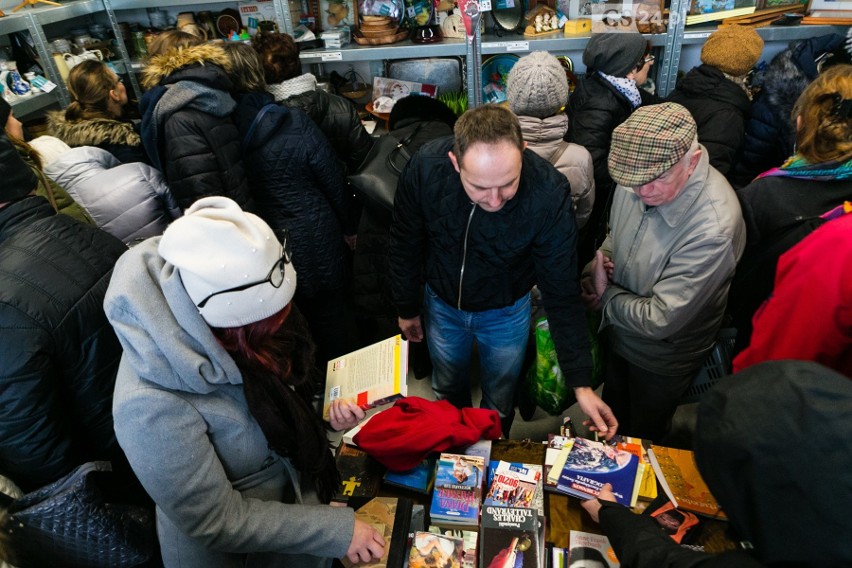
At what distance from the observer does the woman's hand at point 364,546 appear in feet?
4.31

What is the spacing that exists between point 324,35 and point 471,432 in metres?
2.85

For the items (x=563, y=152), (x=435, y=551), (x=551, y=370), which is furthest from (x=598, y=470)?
(x=563, y=152)

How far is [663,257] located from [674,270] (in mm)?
57

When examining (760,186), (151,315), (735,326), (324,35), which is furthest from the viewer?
(324,35)

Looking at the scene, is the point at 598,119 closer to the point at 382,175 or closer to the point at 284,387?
the point at 382,175

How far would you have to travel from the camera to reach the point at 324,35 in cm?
335

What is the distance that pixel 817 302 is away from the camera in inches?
50.9

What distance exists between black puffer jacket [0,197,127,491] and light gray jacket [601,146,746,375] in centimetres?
166

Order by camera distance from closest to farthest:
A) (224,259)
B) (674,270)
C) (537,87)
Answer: (224,259), (674,270), (537,87)

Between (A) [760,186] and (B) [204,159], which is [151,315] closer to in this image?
(B) [204,159]

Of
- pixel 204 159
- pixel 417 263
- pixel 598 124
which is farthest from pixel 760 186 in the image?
pixel 204 159

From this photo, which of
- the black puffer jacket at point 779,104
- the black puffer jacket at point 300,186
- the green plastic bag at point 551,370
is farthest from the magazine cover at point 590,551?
the black puffer jacket at point 779,104

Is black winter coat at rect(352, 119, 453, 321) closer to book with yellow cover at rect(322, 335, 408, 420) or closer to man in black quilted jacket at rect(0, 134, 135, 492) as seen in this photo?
book with yellow cover at rect(322, 335, 408, 420)

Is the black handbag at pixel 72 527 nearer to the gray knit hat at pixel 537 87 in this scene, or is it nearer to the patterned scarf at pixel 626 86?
the gray knit hat at pixel 537 87
